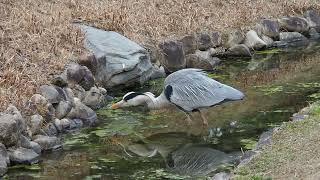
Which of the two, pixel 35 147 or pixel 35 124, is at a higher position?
pixel 35 124

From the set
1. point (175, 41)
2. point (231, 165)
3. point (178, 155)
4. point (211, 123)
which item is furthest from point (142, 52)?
point (231, 165)

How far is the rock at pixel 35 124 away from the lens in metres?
9.69

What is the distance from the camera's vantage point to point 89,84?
39.8 ft

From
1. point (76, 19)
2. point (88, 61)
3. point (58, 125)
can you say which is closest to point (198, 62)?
point (76, 19)

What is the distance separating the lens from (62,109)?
35.0 ft

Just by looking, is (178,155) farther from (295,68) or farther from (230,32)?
(230,32)

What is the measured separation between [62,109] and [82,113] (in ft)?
1.50

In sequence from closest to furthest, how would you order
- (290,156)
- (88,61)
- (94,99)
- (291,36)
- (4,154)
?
1. (290,156)
2. (4,154)
3. (94,99)
4. (88,61)
5. (291,36)

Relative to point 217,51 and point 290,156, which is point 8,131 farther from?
point 217,51

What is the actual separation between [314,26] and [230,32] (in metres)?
4.18

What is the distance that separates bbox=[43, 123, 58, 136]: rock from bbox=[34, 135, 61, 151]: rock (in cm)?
35

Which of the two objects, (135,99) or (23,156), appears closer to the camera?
(23,156)

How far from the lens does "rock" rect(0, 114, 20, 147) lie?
8729 millimetres

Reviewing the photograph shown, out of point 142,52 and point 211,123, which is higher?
point 142,52
